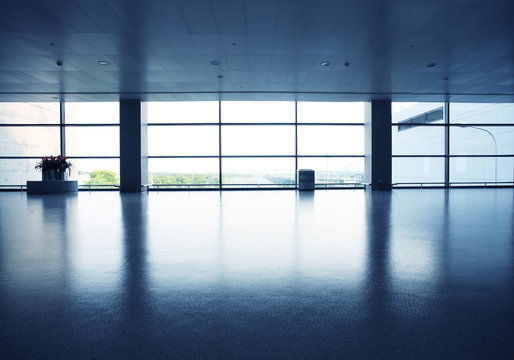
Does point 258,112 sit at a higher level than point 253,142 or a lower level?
higher

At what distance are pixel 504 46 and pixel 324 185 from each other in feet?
28.7

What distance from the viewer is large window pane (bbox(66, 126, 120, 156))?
14219mm

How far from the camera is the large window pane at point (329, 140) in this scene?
14.5 m

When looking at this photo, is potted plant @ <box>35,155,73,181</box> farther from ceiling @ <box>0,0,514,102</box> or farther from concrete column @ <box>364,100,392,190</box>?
concrete column @ <box>364,100,392,190</box>

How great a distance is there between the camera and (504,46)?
7.84m

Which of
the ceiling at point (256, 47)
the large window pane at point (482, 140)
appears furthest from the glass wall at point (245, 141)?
the large window pane at point (482, 140)

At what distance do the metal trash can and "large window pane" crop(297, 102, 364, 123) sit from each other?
2.42 metres

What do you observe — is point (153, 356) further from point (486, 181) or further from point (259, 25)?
point (486, 181)

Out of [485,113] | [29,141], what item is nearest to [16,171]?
[29,141]

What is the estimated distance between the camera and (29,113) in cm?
1416

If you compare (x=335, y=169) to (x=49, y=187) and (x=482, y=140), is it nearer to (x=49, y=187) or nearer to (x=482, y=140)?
(x=482, y=140)

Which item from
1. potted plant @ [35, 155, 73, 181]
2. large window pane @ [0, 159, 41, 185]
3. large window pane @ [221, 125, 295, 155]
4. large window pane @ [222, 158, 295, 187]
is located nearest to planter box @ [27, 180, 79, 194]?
potted plant @ [35, 155, 73, 181]

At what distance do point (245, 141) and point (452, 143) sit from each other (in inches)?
393

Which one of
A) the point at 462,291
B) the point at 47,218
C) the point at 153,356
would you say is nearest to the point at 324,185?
the point at 47,218
